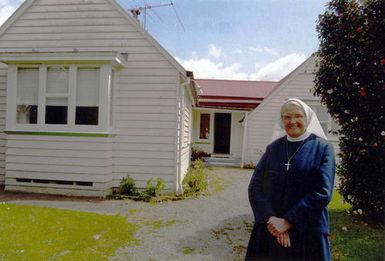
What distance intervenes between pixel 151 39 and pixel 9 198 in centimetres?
543

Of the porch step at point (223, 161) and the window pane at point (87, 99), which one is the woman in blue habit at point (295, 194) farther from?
the porch step at point (223, 161)

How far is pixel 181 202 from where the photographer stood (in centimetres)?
818

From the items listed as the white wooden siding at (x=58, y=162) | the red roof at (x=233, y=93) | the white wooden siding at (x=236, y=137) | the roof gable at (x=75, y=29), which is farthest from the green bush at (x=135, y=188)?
the red roof at (x=233, y=93)

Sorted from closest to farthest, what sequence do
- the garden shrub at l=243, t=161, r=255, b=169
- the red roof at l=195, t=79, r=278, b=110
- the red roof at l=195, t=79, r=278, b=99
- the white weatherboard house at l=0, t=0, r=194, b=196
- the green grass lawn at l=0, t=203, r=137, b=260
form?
the green grass lawn at l=0, t=203, r=137, b=260 < the white weatherboard house at l=0, t=0, r=194, b=196 < the garden shrub at l=243, t=161, r=255, b=169 < the red roof at l=195, t=79, r=278, b=110 < the red roof at l=195, t=79, r=278, b=99

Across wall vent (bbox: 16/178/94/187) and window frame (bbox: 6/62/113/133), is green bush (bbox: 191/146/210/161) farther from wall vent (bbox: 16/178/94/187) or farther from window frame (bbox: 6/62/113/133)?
window frame (bbox: 6/62/113/133)

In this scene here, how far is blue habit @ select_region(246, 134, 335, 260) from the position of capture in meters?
2.66

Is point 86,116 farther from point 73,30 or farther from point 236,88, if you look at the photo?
point 236,88

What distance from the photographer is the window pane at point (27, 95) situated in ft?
28.5

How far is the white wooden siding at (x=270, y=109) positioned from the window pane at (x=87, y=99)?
9.67m

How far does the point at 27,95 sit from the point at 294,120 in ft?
26.2

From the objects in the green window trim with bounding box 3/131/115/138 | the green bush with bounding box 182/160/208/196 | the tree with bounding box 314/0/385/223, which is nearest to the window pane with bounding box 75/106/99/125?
the green window trim with bounding box 3/131/115/138

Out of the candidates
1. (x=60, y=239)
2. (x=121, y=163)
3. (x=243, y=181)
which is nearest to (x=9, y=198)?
(x=121, y=163)

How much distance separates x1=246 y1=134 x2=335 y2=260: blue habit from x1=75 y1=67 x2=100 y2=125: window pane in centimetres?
644

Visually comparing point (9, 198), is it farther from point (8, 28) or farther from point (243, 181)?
point (243, 181)
